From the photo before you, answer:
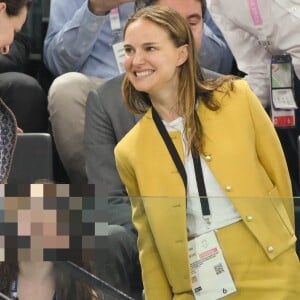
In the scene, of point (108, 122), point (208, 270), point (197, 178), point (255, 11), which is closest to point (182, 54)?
point (197, 178)

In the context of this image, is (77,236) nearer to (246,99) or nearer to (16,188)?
(16,188)

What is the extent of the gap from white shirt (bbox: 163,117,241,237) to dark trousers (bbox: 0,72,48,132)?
1.20 meters

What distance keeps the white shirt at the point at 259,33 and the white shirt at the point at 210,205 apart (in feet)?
4.16

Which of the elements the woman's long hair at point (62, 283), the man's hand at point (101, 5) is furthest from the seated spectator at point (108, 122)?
the woman's long hair at point (62, 283)

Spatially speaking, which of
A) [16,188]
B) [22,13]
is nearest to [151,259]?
[16,188]

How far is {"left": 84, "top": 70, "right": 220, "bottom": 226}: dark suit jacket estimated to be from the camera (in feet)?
11.5

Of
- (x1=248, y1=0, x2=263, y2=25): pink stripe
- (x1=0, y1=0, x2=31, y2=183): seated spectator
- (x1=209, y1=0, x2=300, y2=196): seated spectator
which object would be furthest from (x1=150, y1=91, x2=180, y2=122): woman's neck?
(x1=248, y1=0, x2=263, y2=25): pink stripe

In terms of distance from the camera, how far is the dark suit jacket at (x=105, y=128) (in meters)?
3.51

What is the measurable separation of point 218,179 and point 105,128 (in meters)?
0.92

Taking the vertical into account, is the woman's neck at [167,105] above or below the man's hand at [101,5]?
above

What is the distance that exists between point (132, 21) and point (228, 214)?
77cm

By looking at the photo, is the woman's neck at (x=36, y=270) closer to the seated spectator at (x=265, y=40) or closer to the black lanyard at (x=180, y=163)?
the black lanyard at (x=180, y=163)

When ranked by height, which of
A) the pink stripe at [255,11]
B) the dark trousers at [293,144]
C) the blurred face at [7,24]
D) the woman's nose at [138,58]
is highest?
the blurred face at [7,24]

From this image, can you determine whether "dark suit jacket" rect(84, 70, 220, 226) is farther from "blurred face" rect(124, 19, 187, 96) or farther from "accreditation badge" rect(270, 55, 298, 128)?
"accreditation badge" rect(270, 55, 298, 128)
